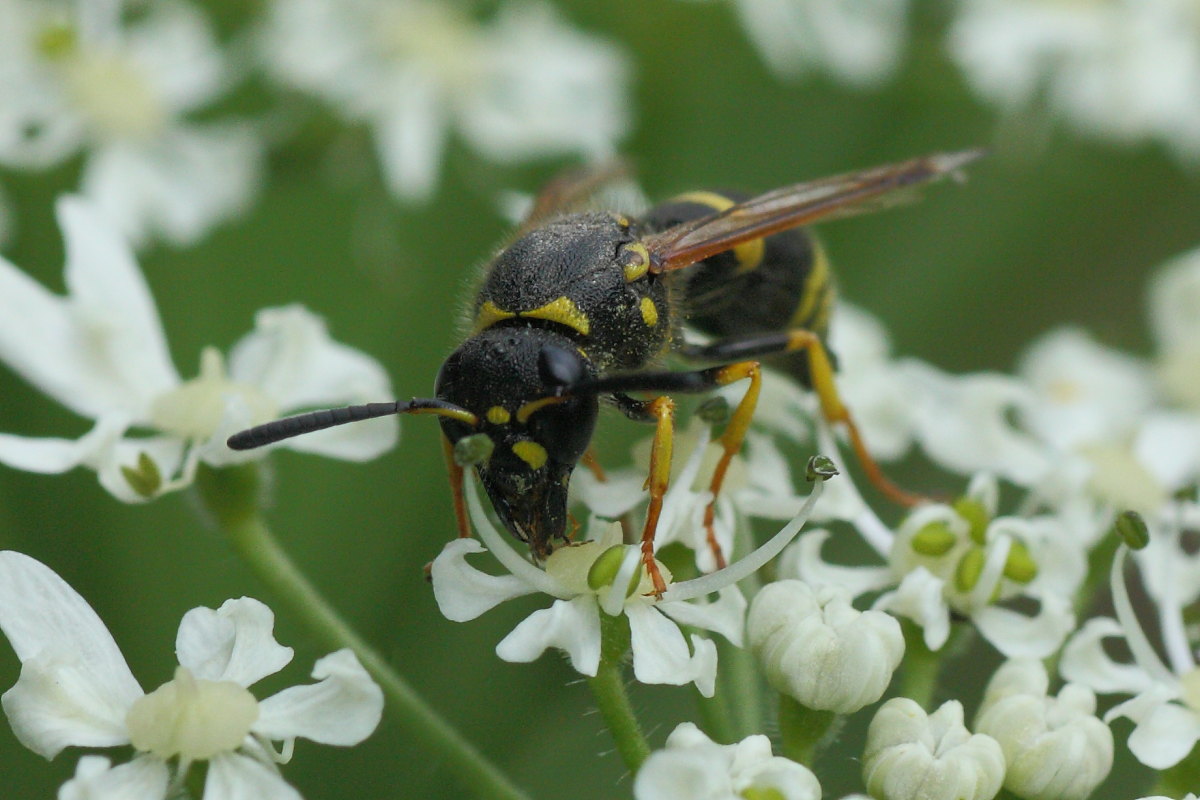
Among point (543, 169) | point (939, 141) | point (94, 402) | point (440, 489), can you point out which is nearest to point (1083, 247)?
point (939, 141)

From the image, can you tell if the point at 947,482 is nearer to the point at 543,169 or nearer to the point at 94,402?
the point at 543,169

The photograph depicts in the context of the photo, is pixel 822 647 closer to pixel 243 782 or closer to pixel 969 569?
pixel 969 569

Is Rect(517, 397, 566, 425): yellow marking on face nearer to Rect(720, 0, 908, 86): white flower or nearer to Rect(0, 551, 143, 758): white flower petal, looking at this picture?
Rect(0, 551, 143, 758): white flower petal

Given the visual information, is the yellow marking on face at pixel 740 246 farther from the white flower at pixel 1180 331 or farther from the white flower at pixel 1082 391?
the white flower at pixel 1180 331

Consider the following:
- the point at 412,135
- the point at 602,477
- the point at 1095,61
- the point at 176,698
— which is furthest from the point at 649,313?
the point at 1095,61

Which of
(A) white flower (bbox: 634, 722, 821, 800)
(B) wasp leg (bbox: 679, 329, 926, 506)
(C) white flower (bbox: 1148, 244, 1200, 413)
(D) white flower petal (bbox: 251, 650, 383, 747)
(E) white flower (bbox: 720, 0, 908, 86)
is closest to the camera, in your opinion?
(A) white flower (bbox: 634, 722, 821, 800)

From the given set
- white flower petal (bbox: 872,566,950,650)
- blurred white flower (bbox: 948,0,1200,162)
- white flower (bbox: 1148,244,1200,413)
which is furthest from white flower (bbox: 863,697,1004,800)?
blurred white flower (bbox: 948,0,1200,162)
